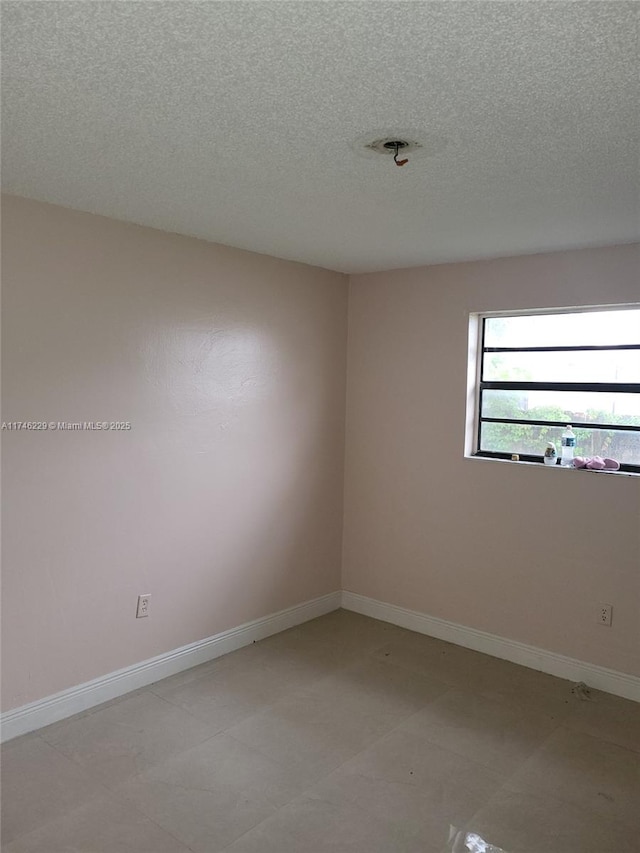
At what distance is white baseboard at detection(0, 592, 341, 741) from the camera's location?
2.99 meters

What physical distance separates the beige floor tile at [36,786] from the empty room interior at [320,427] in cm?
1

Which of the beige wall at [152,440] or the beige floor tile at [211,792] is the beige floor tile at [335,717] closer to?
the beige floor tile at [211,792]

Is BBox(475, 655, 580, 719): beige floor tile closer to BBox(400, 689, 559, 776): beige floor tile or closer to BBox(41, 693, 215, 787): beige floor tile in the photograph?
BBox(400, 689, 559, 776): beige floor tile

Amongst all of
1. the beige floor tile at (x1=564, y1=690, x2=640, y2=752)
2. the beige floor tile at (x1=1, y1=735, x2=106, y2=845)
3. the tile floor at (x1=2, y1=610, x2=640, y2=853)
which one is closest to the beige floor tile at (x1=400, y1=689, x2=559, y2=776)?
the tile floor at (x1=2, y1=610, x2=640, y2=853)

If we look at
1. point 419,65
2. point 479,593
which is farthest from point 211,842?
point 419,65

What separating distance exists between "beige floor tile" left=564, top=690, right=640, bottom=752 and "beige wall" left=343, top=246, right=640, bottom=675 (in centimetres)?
18

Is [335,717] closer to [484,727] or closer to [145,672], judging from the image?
[484,727]

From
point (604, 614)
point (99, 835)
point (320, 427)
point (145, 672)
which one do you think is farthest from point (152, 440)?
point (604, 614)

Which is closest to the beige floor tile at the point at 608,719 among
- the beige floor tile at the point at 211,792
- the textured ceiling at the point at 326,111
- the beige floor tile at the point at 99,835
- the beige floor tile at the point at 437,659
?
the beige floor tile at the point at 437,659

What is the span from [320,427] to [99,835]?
8.91ft

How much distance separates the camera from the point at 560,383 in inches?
150

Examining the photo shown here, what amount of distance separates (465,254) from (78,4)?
278cm

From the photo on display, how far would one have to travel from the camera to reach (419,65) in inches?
63.3

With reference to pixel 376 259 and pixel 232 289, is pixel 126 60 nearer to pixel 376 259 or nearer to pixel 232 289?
pixel 232 289
